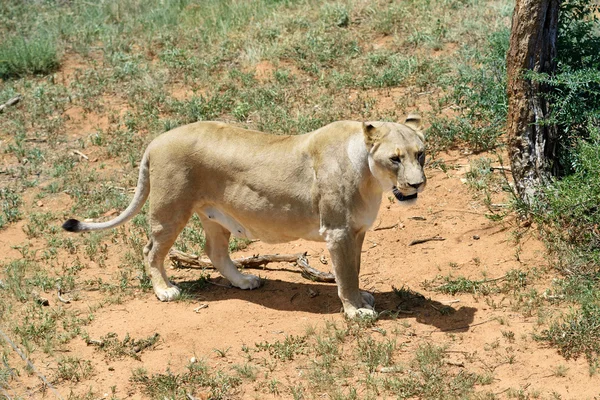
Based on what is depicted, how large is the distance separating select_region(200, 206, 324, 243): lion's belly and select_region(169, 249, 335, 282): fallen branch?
27.3 inches

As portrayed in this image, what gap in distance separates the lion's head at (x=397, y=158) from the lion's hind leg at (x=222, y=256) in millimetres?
1967

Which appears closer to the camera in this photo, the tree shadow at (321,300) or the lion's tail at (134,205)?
the tree shadow at (321,300)

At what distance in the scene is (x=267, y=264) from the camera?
901cm

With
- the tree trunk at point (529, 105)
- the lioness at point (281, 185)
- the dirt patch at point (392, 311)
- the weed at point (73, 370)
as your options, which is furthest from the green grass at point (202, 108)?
the tree trunk at point (529, 105)

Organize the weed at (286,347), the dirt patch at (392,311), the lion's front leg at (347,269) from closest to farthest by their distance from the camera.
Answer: the dirt patch at (392,311) → the weed at (286,347) → the lion's front leg at (347,269)

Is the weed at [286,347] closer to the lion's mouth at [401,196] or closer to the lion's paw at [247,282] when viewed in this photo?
the lion's paw at [247,282]

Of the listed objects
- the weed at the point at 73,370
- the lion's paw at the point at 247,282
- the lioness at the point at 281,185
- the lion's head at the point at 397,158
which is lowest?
the lion's paw at the point at 247,282

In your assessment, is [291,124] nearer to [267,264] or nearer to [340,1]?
[267,264]

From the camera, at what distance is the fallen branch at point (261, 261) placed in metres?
8.39

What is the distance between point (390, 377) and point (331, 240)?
1.39 m

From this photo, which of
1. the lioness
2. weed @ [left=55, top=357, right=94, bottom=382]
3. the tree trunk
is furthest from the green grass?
the tree trunk

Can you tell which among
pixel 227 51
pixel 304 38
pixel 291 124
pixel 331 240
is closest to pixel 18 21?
pixel 227 51

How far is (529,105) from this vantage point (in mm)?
8578

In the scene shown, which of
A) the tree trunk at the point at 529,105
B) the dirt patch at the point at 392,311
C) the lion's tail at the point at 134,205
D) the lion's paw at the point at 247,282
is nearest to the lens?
the dirt patch at the point at 392,311
